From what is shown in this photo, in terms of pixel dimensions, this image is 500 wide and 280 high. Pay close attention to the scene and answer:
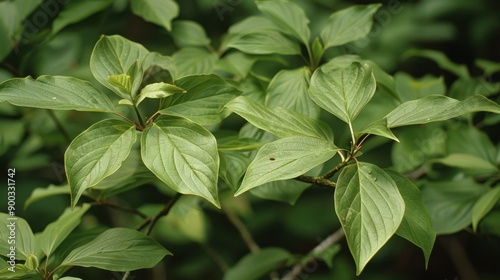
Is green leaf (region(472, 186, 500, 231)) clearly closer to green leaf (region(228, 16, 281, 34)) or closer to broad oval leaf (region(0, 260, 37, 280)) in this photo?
green leaf (region(228, 16, 281, 34))

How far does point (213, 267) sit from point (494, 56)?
1.50m

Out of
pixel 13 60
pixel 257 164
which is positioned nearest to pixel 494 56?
pixel 13 60

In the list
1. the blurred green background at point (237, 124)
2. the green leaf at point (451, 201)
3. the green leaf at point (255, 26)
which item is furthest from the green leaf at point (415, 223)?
the blurred green background at point (237, 124)

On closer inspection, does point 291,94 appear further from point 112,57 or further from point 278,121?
point 112,57

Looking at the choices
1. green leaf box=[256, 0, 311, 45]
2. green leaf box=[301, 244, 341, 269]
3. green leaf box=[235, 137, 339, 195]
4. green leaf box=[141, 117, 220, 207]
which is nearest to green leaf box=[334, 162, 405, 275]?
green leaf box=[235, 137, 339, 195]

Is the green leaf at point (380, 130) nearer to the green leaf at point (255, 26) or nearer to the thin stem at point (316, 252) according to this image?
the green leaf at point (255, 26)

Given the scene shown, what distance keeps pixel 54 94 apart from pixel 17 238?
9.2 inches

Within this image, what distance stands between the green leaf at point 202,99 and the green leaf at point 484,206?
467 millimetres

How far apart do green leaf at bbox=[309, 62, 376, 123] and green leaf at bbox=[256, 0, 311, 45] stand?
0.22 metres

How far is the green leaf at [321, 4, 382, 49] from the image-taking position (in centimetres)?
111

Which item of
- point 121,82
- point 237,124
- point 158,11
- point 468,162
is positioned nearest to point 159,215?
point 121,82

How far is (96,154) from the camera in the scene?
0.78 meters

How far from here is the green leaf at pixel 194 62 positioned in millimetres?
1116

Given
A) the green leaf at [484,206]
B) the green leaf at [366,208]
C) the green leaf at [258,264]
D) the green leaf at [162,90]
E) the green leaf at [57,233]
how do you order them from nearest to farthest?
the green leaf at [366,208]
the green leaf at [162,90]
the green leaf at [57,233]
the green leaf at [484,206]
the green leaf at [258,264]
